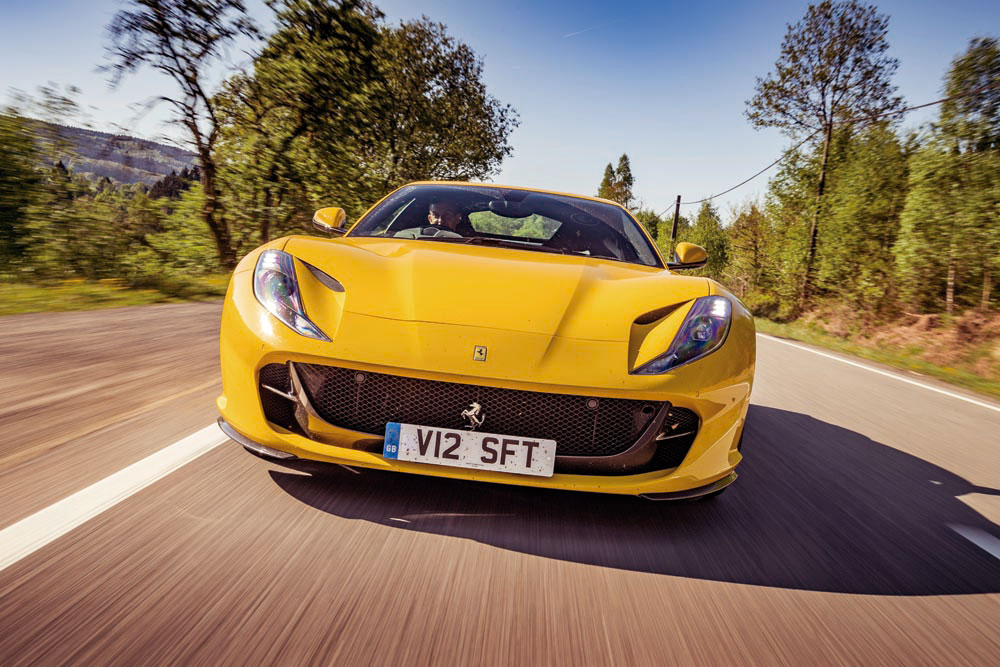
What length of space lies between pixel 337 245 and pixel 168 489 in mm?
1068

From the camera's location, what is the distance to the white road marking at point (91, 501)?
1.63m

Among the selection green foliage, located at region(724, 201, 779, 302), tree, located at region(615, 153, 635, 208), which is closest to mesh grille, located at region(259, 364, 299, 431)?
green foliage, located at region(724, 201, 779, 302)

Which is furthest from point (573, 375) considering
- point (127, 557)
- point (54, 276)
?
point (54, 276)

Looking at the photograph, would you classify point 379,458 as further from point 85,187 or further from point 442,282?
point 85,187

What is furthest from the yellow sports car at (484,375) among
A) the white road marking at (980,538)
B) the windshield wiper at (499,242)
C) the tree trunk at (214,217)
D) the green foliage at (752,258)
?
the green foliage at (752,258)

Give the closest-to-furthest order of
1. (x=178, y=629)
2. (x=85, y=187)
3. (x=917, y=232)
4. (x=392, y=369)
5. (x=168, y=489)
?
1. (x=178, y=629)
2. (x=392, y=369)
3. (x=168, y=489)
4. (x=85, y=187)
5. (x=917, y=232)

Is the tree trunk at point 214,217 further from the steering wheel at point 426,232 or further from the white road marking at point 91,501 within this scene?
the white road marking at point 91,501

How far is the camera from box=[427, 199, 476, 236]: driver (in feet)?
10.7

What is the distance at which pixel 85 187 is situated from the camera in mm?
8844

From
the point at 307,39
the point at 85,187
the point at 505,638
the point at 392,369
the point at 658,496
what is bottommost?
the point at 505,638

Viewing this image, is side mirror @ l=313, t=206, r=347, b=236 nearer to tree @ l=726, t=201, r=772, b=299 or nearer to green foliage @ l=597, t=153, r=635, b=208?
tree @ l=726, t=201, r=772, b=299

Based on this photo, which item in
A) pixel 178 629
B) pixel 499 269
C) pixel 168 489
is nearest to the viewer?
pixel 178 629

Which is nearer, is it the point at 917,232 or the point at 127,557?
the point at 127,557

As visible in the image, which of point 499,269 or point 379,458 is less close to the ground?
point 499,269
